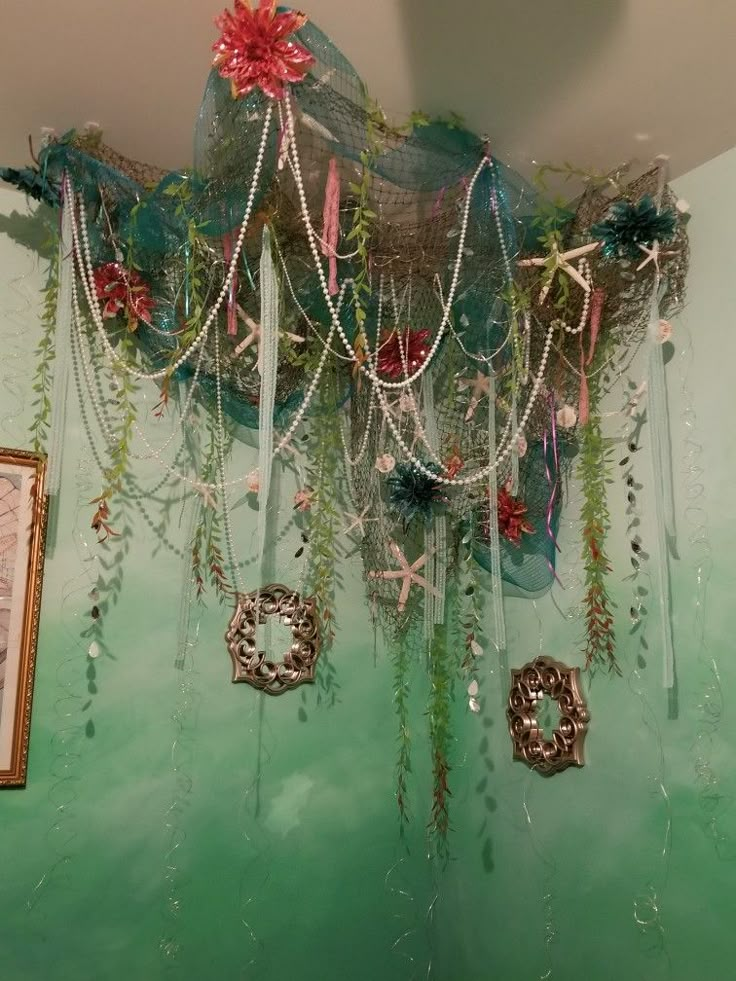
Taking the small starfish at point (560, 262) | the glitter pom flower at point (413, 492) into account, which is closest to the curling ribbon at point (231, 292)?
the glitter pom flower at point (413, 492)

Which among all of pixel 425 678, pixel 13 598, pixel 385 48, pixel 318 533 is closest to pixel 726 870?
pixel 425 678

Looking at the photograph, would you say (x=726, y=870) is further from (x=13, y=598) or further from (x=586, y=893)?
(x=13, y=598)

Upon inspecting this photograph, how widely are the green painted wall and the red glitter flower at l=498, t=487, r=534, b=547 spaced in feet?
0.42

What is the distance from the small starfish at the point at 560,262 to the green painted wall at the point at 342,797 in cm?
25

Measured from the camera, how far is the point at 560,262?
200cm

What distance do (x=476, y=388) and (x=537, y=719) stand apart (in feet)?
2.82

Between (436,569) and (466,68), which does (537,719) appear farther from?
(466,68)

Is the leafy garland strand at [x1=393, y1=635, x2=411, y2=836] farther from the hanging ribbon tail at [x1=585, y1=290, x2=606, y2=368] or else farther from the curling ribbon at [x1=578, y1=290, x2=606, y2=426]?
the hanging ribbon tail at [x1=585, y1=290, x2=606, y2=368]

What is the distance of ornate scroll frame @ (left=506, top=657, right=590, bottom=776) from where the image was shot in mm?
2100

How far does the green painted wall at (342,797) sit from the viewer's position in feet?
6.22

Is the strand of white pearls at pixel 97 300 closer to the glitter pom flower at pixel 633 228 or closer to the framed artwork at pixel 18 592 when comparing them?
the framed artwork at pixel 18 592

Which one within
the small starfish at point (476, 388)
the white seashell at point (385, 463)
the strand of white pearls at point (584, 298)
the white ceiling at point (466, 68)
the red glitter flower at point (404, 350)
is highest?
the white ceiling at point (466, 68)

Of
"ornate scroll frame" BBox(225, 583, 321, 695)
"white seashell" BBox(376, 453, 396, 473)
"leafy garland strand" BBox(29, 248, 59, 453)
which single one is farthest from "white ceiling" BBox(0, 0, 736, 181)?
"ornate scroll frame" BBox(225, 583, 321, 695)

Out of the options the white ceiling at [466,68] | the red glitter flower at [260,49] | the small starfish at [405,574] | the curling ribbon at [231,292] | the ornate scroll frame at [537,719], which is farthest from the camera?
the small starfish at [405,574]
